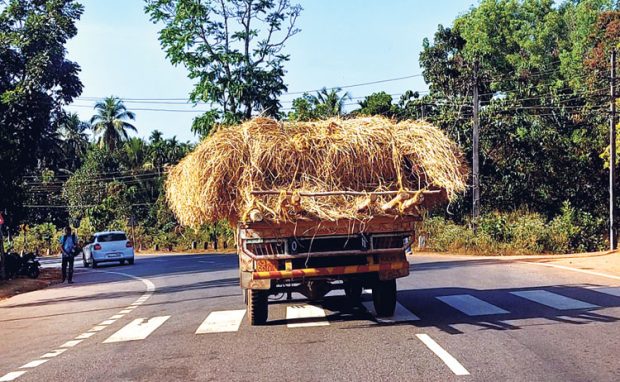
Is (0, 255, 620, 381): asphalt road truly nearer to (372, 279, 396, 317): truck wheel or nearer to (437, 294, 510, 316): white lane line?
(437, 294, 510, 316): white lane line

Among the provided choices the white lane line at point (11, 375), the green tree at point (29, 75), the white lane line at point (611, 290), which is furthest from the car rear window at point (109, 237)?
the white lane line at point (11, 375)

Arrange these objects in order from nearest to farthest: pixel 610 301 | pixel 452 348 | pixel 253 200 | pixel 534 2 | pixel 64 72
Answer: pixel 452 348 < pixel 253 200 < pixel 610 301 < pixel 64 72 < pixel 534 2

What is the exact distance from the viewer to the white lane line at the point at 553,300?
11481mm

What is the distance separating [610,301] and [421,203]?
158 inches

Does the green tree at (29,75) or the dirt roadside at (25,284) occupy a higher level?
the green tree at (29,75)

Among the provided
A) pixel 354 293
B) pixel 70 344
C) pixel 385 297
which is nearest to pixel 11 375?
pixel 70 344

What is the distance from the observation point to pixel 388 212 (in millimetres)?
9797

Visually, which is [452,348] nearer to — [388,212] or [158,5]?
[388,212]

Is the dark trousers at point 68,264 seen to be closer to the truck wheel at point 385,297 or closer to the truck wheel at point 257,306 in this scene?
the truck wheel at point 257,306

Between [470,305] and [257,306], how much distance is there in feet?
11.3

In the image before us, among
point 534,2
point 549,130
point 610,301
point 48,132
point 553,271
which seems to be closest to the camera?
point 610,301

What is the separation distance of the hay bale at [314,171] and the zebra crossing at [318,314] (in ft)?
5.60

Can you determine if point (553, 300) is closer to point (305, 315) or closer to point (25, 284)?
point (305, 315)

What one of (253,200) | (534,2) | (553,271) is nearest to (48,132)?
(553,271)
